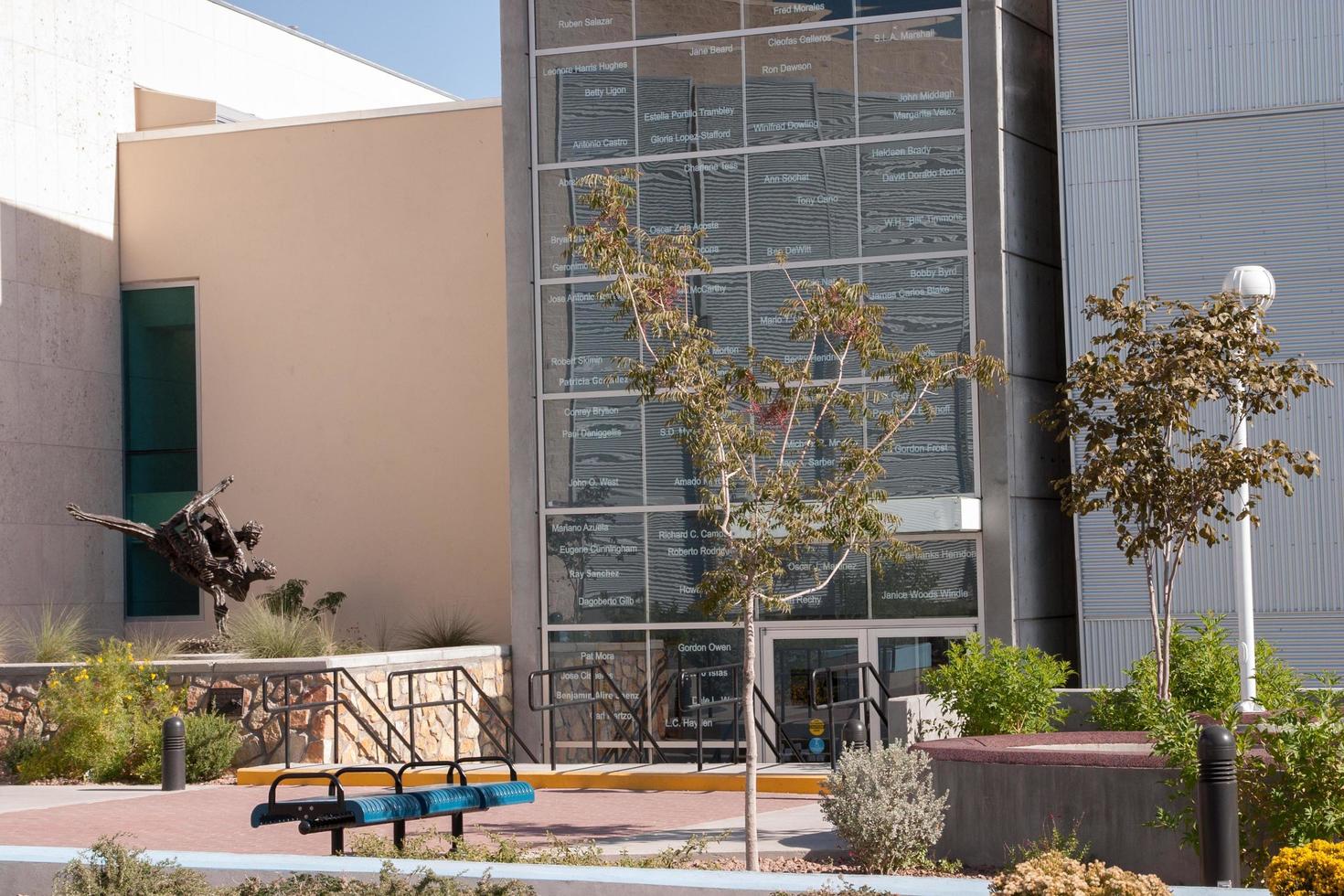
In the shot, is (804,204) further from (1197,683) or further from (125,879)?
(125,879)

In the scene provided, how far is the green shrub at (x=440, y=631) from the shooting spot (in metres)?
24.6

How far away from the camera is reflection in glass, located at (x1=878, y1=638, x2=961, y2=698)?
20.1 meters

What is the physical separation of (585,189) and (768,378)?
372cm

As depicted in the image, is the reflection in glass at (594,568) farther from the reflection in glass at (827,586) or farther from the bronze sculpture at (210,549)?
the bronze sculpture at (210,549)

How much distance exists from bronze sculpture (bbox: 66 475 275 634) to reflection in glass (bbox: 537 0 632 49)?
298 inches

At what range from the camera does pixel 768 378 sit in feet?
67.3

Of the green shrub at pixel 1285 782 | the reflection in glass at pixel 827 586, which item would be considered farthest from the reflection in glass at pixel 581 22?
the green shrub at pixel 1285 782

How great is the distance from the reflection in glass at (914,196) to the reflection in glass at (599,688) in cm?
603

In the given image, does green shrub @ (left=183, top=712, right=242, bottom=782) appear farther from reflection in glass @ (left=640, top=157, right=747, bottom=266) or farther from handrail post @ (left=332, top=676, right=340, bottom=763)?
reflection in glass @ (left=640, top=157, right=747, bottom=266)

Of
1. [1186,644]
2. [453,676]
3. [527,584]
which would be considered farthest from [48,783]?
[1186,644]

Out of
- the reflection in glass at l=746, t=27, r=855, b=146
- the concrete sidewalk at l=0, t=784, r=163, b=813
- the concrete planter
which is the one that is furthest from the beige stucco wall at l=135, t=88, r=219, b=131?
the concrete planter

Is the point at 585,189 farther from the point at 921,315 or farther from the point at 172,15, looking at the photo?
the point at 172,15

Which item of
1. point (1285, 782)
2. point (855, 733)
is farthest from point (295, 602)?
point (1285, 782)

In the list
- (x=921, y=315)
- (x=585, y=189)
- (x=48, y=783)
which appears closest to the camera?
A: (x=48, y=783)
